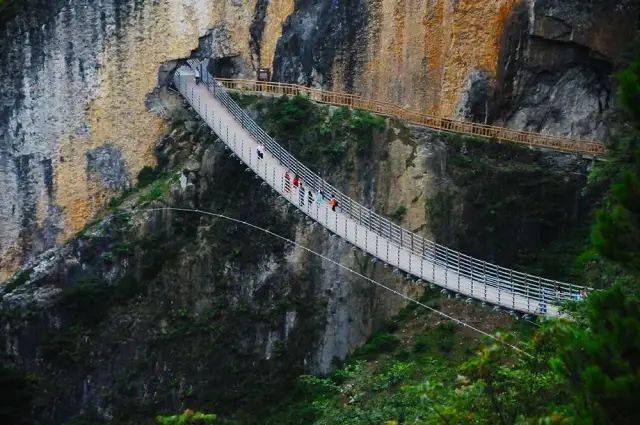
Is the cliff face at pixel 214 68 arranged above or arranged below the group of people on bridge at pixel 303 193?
above

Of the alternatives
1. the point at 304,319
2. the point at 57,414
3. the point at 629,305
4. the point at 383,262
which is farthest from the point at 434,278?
the point at 629,305

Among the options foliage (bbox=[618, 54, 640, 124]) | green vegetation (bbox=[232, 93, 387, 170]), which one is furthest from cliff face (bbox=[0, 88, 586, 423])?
foliage (bbox=[618, 54, 640, 124])

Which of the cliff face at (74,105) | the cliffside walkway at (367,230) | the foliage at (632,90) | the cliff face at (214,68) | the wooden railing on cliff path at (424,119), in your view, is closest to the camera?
the foliage at (632,90)

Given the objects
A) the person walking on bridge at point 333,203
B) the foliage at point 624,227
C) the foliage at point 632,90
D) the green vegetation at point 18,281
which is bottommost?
the green vegetation at point 18,281

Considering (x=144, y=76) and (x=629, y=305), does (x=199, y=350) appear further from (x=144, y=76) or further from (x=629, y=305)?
(x=629, y=305)

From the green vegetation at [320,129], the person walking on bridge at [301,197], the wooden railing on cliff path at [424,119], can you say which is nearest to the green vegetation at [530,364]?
the wooden railing on cliff path at [424,119]

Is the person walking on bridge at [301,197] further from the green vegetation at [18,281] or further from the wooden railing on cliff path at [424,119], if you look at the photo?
the green vegetation at [18,281]

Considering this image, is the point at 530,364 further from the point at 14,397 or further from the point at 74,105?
the point at 74,105
